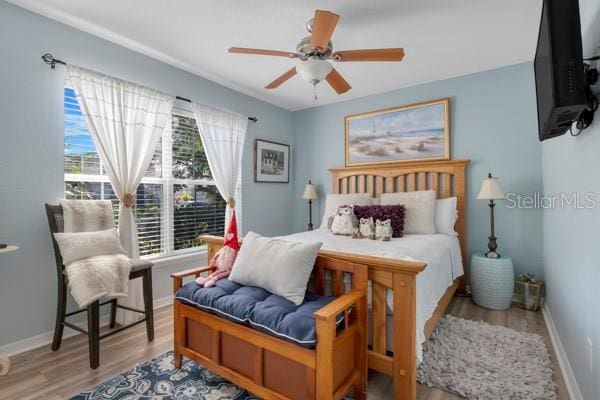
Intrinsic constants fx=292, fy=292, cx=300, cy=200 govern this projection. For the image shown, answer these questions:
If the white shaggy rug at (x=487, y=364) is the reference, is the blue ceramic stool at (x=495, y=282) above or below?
above

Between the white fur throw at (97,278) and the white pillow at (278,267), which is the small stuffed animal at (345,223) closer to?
the white pillow at (278,267)

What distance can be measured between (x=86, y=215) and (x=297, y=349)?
1899mm

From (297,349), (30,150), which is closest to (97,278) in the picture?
(30,150)

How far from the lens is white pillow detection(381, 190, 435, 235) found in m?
2.97

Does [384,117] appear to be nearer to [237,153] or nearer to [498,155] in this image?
[498,155]

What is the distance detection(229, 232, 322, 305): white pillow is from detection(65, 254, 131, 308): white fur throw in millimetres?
803

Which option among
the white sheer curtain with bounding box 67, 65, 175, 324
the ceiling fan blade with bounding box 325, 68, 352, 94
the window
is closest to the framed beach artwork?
the ceiling fan blade with bounding box 325, 68, 352, 94

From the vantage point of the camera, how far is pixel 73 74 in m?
2.28

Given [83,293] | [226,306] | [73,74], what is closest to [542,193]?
[226,306]

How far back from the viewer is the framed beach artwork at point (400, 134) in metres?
3.42

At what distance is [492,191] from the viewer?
2.81m

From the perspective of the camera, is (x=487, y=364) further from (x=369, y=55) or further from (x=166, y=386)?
(x=369, y=55)

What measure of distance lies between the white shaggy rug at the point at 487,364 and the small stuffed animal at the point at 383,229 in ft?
2.81

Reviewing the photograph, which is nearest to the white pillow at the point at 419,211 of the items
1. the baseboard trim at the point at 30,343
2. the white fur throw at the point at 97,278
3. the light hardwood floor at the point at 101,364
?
the light hardwood floor at the point at 101,364
